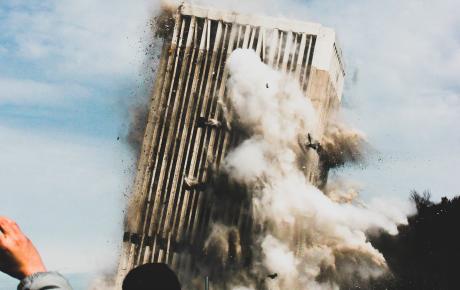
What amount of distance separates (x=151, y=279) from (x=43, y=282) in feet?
1.86

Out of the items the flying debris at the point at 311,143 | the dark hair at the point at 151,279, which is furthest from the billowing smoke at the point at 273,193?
the dark hair at the point at 151,279

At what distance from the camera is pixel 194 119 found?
80.0 feet

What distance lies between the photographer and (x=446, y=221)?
36.7 meters

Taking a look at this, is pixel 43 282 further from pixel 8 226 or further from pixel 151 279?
pixel 151 279

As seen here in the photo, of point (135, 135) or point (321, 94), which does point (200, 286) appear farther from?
point (321, 94)

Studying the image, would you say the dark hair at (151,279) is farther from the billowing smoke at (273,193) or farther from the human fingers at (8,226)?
the billowing smoke at (273,193)

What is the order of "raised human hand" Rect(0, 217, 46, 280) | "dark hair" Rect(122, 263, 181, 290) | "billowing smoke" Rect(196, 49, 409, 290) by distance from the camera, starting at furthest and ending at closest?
"billowing smoke" Rect(196, 49, 409, 290)
"dark hair" Rect(122, 263, 181, 290)
"raised human hand" Rect(0, 217, 46, 280)

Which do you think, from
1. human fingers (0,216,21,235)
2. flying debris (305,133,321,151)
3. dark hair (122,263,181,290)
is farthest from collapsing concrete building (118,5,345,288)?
human fingers (0,216,21,235)

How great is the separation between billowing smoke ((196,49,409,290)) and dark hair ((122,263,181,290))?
816 inches

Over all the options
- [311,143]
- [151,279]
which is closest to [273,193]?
[311,143]

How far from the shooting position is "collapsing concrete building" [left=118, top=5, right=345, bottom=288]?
2366 cm

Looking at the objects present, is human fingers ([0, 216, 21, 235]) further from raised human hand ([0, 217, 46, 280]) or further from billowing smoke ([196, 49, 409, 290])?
billowing smoke ([196, 49, 409, 290])

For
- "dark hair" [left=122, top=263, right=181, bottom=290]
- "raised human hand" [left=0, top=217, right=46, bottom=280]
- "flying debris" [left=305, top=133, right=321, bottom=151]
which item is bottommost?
"dark hair" [left=122, top=263, right=181, bottom=290]

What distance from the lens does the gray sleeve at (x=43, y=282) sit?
6.04 feet
